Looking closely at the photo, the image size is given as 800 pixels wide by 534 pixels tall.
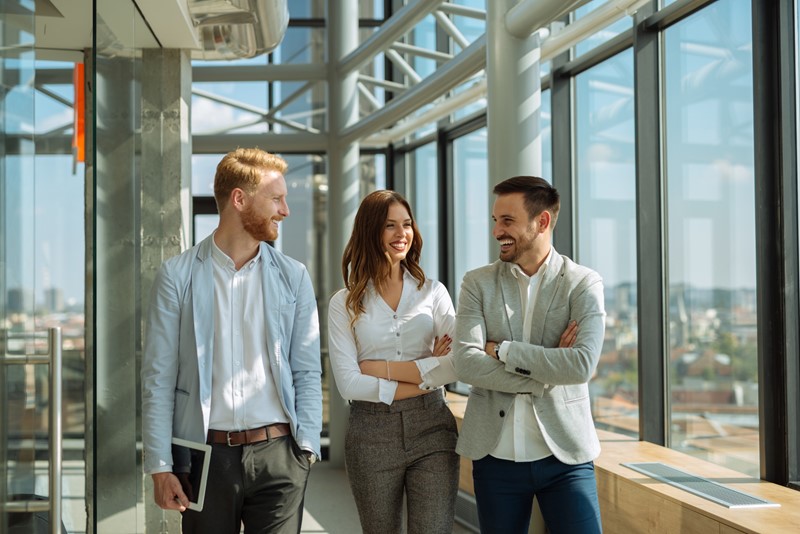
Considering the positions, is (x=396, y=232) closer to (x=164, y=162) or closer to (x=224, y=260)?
(x=224, y=260)

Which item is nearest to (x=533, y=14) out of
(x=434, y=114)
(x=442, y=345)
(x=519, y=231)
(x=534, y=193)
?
(x=534, y=193)

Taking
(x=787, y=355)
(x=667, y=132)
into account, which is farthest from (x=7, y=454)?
(x=667, y=132)

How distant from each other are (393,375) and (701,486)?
1.79 metres

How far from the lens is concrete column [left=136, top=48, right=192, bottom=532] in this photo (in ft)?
17.1

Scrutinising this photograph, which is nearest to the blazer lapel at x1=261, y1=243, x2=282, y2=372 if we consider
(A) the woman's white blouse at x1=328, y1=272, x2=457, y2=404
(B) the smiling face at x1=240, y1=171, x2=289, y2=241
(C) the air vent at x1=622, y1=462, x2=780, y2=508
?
(B) the smiling face at x1=240, y1=171, x2=289, y2=241

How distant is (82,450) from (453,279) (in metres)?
6.22

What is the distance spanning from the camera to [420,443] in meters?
3.30

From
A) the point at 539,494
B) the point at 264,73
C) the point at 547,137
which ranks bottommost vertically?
the point at 539,494

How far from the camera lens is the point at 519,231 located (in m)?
3.29

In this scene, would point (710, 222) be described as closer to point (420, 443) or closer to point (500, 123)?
point (500, 123)

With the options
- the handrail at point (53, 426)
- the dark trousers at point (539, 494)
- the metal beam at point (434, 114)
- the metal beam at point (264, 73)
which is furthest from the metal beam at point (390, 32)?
the handrail at point (53, 426)

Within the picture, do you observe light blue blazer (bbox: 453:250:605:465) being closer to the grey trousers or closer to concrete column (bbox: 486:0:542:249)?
the grey trousers

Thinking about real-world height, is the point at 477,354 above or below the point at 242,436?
above

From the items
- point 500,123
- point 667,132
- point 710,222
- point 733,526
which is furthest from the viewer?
point 667,132
